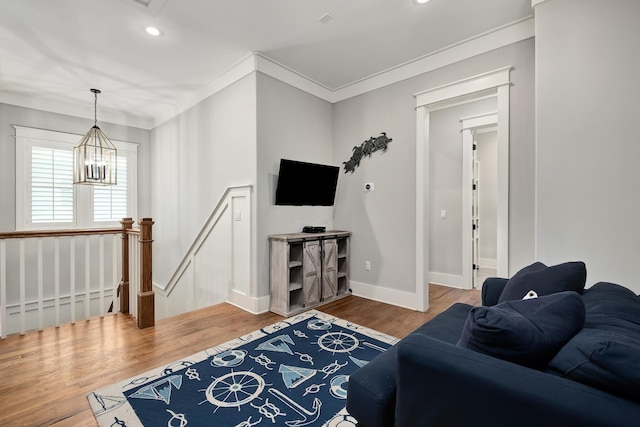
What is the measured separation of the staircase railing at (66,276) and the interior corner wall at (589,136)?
367cm

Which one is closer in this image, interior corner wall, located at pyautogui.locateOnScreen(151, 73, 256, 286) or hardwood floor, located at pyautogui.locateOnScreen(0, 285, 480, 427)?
hardwood floor, located at pyautogui.locateOnScreen(0, 285, 480, 427)

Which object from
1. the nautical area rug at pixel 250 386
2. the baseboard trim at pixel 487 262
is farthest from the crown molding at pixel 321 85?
the baseboard trim at pixel 487 262

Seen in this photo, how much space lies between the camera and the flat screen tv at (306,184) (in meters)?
3.61

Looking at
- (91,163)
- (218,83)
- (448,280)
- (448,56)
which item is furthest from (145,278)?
(448,280)

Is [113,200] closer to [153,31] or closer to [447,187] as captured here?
[153,31]

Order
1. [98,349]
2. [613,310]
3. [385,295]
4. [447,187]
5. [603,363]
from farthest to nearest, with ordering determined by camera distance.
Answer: [447,187] → [385,295] → [98,349] → [613,310] → [603,363]

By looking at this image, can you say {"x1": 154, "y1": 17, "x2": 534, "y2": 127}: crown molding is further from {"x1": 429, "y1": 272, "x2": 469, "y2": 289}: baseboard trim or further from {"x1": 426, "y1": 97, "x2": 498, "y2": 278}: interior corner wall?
{"x1": 429, "y1": 272, "x2": 469, "y2": 289}: baseboard trim

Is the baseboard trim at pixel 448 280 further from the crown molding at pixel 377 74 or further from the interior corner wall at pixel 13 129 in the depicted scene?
the interior corner wall at pixel 13 129

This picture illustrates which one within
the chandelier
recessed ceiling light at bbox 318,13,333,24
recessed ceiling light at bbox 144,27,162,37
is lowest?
the chandelier

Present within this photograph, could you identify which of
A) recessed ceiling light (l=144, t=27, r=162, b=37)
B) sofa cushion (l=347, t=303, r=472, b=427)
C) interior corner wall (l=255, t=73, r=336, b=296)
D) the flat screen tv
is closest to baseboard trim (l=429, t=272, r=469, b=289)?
interior corner wall (l=255, t=73, r=336, b=296)

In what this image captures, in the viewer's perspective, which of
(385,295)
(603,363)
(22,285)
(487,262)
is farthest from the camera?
(487,262)

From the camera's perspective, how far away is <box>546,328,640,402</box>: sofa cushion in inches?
30.3

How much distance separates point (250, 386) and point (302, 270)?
1622 millimetres

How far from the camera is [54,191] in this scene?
15.4 feet
